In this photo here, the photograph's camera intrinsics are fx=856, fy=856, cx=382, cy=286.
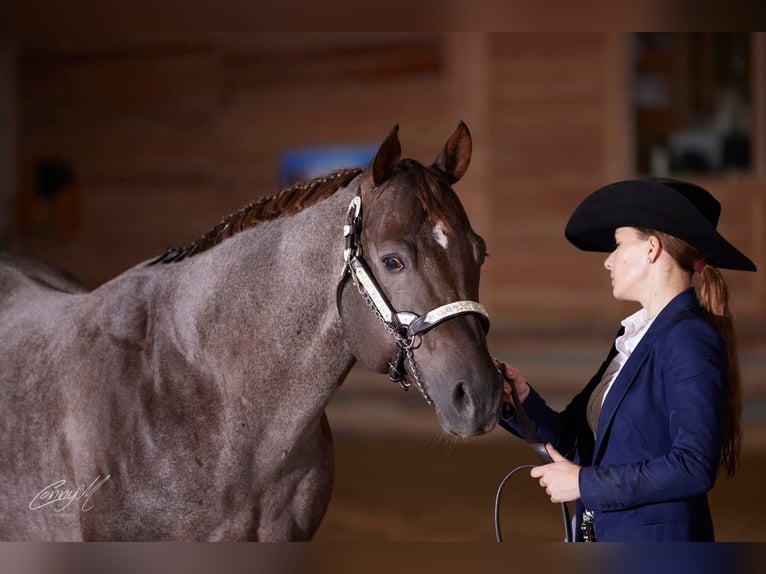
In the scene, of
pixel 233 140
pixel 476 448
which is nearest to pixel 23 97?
pixel 233 140

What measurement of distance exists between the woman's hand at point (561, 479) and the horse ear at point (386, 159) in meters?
0.60

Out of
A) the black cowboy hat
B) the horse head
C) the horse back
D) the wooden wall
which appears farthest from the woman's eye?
the wooden wall

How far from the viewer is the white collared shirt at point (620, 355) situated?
5.18 feet

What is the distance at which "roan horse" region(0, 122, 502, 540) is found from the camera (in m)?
1.55

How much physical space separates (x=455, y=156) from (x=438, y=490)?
3.15m

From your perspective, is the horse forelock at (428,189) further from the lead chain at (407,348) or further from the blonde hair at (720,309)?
the blonde hair at (720,309)

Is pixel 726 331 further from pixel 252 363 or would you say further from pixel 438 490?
pixel 438 490

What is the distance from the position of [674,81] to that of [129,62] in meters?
4.96

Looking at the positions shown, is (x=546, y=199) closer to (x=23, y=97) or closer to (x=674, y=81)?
(x=674, y=81)

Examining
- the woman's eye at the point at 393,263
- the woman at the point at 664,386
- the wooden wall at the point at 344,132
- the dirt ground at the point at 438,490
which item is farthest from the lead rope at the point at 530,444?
the wooden wall at the point at 344,132

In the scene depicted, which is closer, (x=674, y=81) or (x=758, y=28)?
(x=758, y=28)

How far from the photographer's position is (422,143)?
292 inches

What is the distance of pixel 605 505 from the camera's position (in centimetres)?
141

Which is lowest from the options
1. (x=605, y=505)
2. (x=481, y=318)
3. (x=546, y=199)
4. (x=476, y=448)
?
(x=476, y=448)
